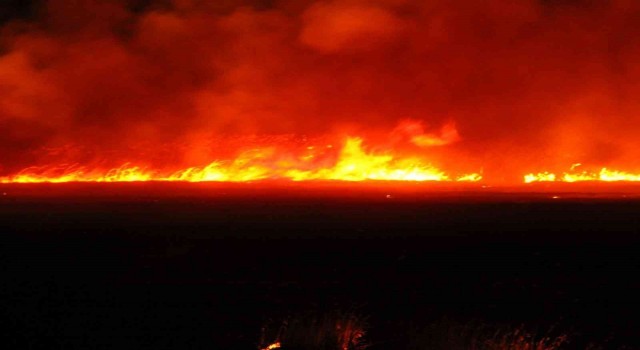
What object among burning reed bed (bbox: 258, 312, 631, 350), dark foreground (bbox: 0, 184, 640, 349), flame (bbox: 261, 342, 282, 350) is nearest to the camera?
burning reed bed (bbox: 258, 312, 631, 350)

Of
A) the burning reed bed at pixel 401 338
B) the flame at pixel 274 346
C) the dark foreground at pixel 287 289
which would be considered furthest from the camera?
the dark foreground at pixel 287 289

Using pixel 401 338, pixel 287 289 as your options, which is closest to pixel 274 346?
pixel 401 338

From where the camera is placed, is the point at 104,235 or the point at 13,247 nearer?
the point at 13,247

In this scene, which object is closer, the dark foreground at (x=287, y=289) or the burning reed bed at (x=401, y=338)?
the burning reed bed at (x=401, y=338)

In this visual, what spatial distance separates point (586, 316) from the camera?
27.7 m

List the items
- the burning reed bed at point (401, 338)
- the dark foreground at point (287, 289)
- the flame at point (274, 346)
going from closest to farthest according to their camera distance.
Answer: the burning reed bed at point (401, 338) < the flame at point (274, 346) < the dark foreground at point (287, 289)

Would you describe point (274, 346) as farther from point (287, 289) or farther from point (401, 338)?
point (287, 289)

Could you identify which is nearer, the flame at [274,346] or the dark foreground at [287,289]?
the flame at [274,346]

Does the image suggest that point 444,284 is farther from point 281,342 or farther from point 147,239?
point 147,239

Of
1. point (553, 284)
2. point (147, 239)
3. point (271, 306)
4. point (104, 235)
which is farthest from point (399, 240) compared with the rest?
point (271, 306)

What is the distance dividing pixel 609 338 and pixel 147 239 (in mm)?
51868

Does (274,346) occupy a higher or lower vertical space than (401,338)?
higher

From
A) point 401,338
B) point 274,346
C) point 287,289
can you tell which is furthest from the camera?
point 287,289

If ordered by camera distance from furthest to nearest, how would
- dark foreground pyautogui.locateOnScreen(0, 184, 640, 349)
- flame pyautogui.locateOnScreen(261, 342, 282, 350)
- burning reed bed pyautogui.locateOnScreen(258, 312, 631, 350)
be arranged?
1. dark foreground pyautogui.locateOnScreen(0, 184, 640, 349)
2. flame pyautogui.locateOnScreen(261, 342, 282, 350)
3. burning reed bed pyautogui.locateOnScreen(258, 312, 631, 350)
